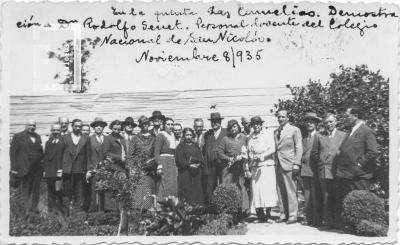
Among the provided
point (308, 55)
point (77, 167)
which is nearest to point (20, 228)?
point (77, 167)

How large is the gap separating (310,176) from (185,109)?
2288 mm

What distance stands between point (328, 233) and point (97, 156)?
3.93 metres

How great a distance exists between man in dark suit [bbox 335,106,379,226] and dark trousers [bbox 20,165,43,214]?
4.85 metres

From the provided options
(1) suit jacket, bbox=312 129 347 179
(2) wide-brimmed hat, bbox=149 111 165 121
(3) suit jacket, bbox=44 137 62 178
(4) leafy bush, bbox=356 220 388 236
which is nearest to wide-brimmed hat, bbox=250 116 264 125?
(1) suit jacket, bbox=312 129 347 179

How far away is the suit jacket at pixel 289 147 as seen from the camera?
29.8ft

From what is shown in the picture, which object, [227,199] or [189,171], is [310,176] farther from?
[189,171]

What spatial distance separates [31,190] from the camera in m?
9.14

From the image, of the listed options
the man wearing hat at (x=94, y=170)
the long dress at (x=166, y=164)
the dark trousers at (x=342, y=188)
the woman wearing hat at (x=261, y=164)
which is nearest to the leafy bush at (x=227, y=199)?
the woman wearing hat at (x=261, y=164)

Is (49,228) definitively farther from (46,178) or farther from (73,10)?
(73,10)

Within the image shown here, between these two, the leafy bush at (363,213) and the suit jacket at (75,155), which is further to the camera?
the suit jacket at (75,155)

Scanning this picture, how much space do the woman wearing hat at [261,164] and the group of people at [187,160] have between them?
2cm

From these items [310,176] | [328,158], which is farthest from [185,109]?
[328,158]

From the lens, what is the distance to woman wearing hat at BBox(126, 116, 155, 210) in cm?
910

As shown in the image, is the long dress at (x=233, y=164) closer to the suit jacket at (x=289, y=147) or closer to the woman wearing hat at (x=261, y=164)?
the woman wearing hat at (x=261, y=164)
